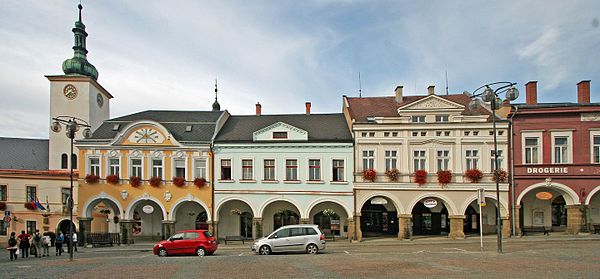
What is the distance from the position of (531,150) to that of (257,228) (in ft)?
65.4

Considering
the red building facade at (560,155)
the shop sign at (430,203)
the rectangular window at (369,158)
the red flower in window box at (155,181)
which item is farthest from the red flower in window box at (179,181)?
the red building facade at (560,155)

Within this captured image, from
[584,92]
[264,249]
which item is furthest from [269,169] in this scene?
[584,92]

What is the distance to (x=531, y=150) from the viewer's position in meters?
30.3

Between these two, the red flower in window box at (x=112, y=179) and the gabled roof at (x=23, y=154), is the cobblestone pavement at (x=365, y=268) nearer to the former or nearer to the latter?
the red flower in window box at (x=112, y=179)

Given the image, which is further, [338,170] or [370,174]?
[338,170]

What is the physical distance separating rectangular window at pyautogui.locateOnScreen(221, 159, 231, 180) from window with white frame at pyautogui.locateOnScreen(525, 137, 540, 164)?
21050mm

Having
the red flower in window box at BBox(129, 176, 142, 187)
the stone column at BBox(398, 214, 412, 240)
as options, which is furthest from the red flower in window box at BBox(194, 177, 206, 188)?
the stone column at BBox(398, 214, 412, 240)

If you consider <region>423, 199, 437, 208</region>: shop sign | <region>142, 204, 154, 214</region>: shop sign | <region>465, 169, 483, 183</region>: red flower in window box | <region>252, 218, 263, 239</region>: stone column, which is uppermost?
<region>465, 169, 483, 183</region>: red flower in window box

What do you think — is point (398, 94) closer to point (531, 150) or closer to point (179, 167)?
point (531, 150)

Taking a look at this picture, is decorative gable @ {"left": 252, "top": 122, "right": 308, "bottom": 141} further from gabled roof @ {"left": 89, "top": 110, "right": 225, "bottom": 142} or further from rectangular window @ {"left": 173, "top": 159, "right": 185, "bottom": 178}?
rectangular window @ {"left": 173, "top": 159, "right": 185, "bottom": 178}

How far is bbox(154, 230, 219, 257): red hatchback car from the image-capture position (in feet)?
73.1

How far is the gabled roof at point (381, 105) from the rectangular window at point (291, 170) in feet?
18.2

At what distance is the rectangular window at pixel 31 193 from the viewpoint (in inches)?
1551

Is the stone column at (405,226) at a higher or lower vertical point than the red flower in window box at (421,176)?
lower
